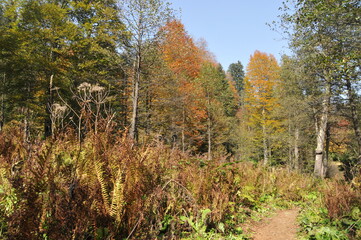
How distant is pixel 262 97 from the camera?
80.0 ft

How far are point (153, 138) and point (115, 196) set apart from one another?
1.73 meters

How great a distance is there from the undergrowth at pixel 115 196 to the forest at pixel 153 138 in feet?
0.06

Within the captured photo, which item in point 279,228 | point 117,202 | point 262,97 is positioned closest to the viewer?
point 117,202

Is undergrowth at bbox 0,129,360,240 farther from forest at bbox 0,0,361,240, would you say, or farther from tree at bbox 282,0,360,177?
tree at bbox 282,0,360,177

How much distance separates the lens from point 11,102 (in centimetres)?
1410

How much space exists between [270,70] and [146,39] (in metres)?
18.9

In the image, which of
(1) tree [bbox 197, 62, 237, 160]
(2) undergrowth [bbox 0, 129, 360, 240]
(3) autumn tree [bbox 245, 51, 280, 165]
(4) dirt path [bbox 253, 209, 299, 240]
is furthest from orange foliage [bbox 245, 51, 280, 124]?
(2) undergrowth [bbox 0, 129, 360, 240]

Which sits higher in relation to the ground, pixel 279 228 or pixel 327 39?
pixel 327 39

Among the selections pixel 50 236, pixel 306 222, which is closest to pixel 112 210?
pixel 50 236

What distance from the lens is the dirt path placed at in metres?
3.96

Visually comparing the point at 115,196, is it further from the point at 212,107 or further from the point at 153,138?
the point at 212,107

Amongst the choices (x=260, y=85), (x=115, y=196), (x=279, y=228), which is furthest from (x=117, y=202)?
(x=260, y=85)

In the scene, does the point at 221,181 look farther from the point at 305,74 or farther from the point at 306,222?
the point at 305,74

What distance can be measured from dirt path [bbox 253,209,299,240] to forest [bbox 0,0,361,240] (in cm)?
20
